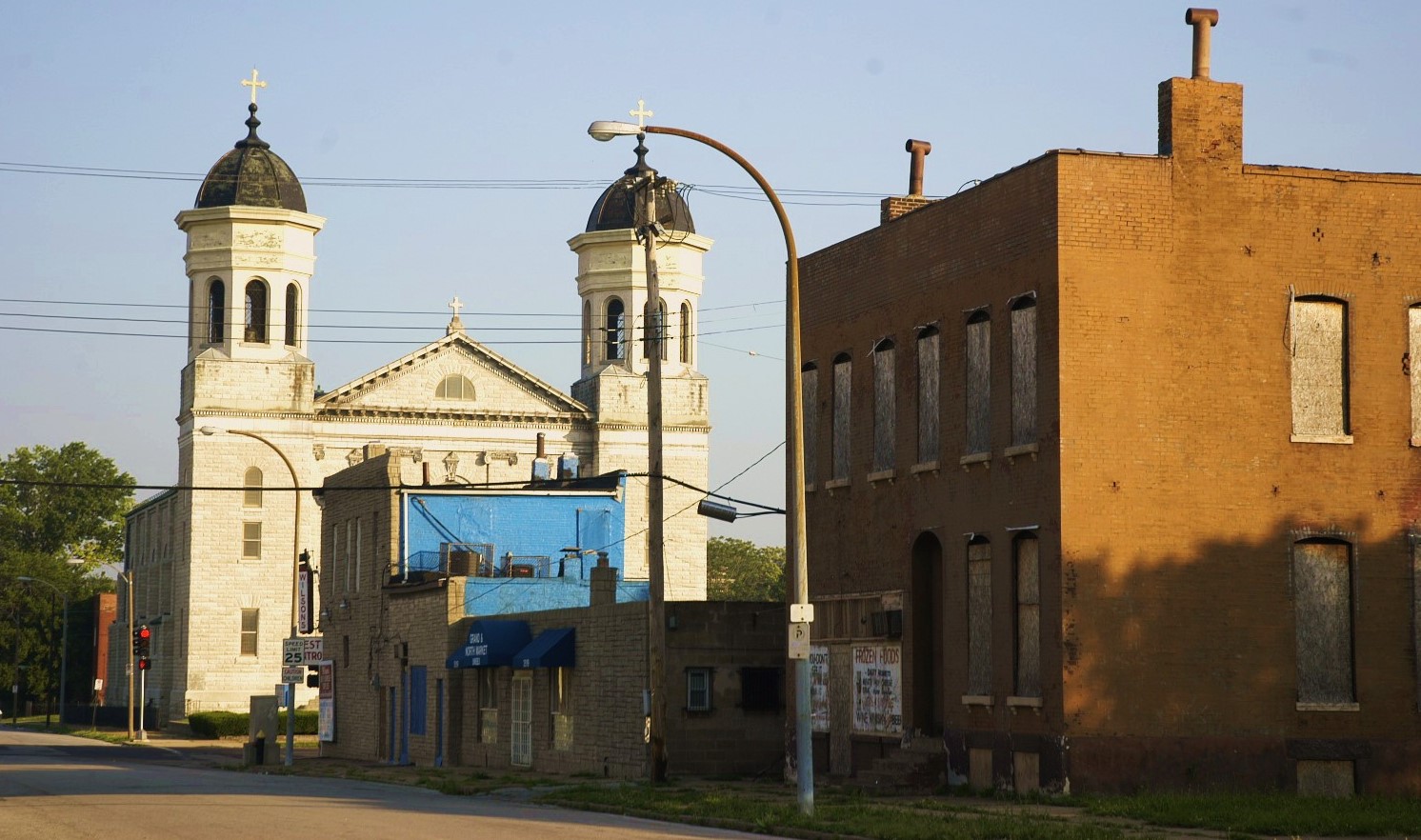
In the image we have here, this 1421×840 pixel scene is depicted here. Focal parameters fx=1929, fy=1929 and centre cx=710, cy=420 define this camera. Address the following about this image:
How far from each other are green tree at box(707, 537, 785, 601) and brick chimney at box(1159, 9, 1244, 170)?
126 metres

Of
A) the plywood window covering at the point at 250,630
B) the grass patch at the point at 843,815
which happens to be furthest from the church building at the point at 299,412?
the grass patch at the point at 843,815

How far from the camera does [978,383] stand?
27656 mm

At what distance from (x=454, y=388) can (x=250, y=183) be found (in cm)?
1219

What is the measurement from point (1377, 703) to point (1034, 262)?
7411 mm

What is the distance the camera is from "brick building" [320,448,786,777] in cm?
3531

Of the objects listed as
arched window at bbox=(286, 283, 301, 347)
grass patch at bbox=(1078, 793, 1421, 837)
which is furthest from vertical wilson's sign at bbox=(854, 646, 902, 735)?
arched window at bbox=(286, 283, 301, 347)

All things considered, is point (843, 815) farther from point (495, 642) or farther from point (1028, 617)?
point (495, 642)

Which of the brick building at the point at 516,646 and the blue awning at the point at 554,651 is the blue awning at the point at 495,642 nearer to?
the brick building at the point at 516,646

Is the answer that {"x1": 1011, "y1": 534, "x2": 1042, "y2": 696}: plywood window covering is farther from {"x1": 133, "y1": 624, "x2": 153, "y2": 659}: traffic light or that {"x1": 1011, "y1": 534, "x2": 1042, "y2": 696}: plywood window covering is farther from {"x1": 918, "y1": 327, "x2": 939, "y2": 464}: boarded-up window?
{"x1": 133, "y1": 624, "x2": 153, "y2": 659}: traffic light

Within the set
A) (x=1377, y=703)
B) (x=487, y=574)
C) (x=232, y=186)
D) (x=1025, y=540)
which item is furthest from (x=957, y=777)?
(x=232, y=186)

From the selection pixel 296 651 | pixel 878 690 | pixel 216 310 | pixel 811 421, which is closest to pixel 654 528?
pixel 811 421

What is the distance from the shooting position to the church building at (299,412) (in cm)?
7994

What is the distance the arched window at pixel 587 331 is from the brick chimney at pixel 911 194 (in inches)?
2110

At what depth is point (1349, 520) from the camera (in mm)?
25859
